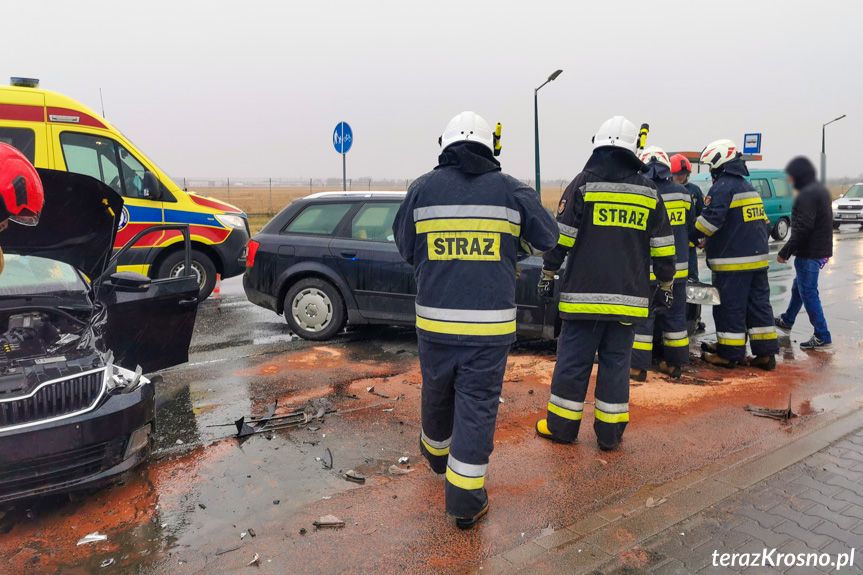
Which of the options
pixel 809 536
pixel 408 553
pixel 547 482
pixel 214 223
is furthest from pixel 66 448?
pixel 214 223

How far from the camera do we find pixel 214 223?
9281mm

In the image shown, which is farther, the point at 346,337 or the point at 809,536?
the point at 346,337

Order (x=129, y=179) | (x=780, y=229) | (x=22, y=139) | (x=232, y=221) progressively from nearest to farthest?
(x=22, y=139), (x=129, y=179), (x=232, y=221), (x=780, y=229)

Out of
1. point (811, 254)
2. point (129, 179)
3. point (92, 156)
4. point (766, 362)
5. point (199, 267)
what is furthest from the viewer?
point (199, 267)

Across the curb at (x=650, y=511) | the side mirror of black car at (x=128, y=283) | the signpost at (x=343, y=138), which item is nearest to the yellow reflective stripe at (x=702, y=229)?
the curb at (x=650, y=511)

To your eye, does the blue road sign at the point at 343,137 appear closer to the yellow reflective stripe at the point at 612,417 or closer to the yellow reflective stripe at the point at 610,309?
the yellow reflective stripe at the point at 610,309

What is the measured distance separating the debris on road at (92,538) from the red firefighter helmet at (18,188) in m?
1.58

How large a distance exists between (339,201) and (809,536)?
17.6 ft

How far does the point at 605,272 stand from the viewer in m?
4.11

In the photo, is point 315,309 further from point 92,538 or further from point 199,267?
point 92,538

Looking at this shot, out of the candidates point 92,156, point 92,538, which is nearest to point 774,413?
point 92,538

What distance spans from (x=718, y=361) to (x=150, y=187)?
23.6ft

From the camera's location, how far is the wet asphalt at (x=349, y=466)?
3.07 meters

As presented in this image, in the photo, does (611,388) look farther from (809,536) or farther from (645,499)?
(809,536)
